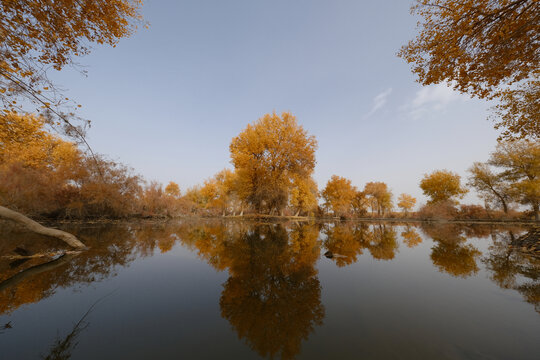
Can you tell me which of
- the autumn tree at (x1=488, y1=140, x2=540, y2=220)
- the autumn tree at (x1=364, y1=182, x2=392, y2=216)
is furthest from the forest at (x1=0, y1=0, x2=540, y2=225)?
the autumn tree at (x1=364, y1=182, x2=392, y2=216)

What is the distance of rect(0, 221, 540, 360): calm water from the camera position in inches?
64.5

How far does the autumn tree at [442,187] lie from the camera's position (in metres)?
32.8

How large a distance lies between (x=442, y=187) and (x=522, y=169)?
488 inches

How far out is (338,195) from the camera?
1623 inches

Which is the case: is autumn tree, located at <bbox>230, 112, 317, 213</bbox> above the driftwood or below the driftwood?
above

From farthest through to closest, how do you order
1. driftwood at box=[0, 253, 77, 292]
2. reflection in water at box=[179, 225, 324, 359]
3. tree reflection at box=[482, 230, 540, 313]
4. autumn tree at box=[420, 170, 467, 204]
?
autumn tree at box=[420, 170, 467, 204] → driftwood at box=[0, 253, 77, 292] → tree reflection at box=[482, 230, 540, 313] → reflection in water at box=[179, 225, 324, 359]

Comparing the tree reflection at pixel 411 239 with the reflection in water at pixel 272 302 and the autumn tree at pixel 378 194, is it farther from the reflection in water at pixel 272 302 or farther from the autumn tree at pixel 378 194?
the autumn tree at pixel 378 194

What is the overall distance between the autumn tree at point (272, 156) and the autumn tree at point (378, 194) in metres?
30.1

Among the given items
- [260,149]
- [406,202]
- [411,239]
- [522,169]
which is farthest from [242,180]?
[406,202]

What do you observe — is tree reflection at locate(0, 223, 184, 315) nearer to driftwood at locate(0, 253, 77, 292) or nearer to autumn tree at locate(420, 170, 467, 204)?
driftwood at locate(0, 253, 77, 292)

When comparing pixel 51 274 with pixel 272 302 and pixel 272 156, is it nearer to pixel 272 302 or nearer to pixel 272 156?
pixel 272 302

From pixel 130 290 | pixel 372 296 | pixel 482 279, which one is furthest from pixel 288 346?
pixel 482 279

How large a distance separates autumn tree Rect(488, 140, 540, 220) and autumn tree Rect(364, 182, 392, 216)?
828 inches

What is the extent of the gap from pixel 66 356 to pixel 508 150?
3669cm
